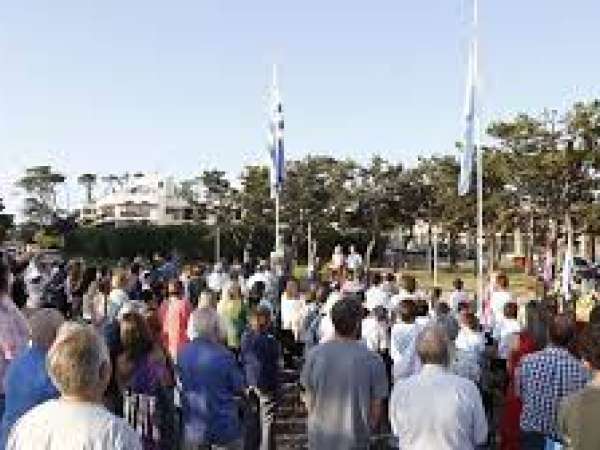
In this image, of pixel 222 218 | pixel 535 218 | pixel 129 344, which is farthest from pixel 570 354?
pixel 222 218

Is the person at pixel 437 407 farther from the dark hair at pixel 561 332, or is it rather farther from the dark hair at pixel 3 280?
the dark hair at pixel 3 280

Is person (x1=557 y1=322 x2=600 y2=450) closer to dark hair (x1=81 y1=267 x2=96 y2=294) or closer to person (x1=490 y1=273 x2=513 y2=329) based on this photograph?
person (x1=490 y1=273 x2=513 y2=329)

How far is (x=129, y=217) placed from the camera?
11238 centimetres

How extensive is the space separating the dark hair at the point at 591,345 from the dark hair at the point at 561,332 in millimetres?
1762

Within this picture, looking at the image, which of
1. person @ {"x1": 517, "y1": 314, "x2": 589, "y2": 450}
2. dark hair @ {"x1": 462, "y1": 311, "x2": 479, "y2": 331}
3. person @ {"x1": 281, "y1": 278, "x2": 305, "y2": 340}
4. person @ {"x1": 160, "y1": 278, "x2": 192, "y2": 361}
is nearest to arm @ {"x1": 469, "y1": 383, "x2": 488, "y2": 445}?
person @ {"x1": 517, "y1": 314, "x2": 589, "y2": 450}

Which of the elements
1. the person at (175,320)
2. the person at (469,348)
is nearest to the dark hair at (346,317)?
the person at (469,348)

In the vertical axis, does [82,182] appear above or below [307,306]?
above

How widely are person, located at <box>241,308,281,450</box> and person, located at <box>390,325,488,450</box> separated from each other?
4247 mm

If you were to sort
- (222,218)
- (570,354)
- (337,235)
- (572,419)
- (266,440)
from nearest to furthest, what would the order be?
(572,419) → (570,354) → (266,440) → (337,235) → (222,218)

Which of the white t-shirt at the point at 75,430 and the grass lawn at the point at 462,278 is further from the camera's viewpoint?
the grass lawn at the point at 462,278

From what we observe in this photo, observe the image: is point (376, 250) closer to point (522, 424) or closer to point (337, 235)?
point (337, 235)

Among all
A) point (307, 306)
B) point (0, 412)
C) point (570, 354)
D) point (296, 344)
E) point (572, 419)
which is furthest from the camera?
point (296, 344)

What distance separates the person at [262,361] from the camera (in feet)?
33.4

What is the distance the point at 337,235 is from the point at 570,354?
58.5 metres
